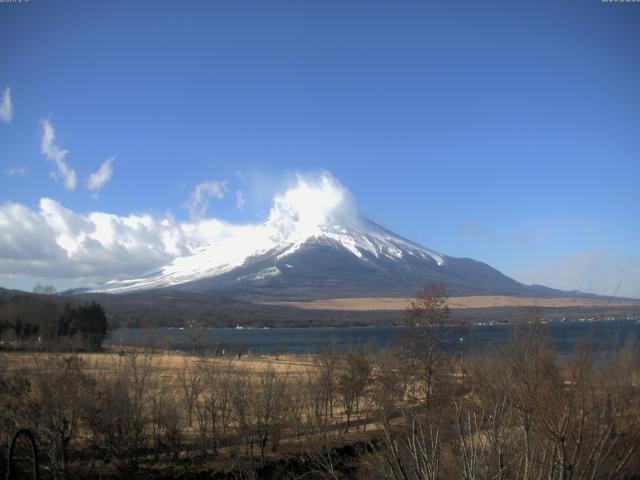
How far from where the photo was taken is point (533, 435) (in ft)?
28.6

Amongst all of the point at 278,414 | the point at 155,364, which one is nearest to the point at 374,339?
the point at 155,364

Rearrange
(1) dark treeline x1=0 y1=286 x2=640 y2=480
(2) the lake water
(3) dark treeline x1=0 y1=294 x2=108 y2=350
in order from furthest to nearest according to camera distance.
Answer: (3) dark treeline x1=0 y1=294 x2=108 y2=350, (2) the lake water, (1) dark treeline x1=0 y1=286 x2=640 y2=480

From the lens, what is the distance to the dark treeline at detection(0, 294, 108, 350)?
244 ft

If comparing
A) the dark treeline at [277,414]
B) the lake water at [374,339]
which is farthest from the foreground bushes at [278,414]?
the lake water at [374,339]

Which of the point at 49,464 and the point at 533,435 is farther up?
the point at 533,435

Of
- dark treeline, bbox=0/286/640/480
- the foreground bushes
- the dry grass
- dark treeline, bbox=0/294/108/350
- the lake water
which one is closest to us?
the foreground bushes

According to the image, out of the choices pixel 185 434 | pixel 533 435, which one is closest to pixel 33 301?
pixel 185 434

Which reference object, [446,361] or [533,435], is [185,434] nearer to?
[446,361]

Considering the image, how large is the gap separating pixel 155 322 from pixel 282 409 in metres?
147

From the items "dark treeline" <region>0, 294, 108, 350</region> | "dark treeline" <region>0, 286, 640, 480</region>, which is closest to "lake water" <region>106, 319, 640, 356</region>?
"dark treeline" <region>0, 286, 640, 480</region>

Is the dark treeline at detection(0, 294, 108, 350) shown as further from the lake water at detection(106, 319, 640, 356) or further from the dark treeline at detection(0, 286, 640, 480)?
the dark treeline at detection(0, 286, 640, 480)

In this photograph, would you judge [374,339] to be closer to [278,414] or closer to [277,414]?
[278,414]

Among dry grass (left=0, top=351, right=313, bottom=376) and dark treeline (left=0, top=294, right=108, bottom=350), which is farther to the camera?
dark treeline (left=0, top=294, right=108, bottom=350)

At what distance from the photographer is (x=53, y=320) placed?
8131 cm
